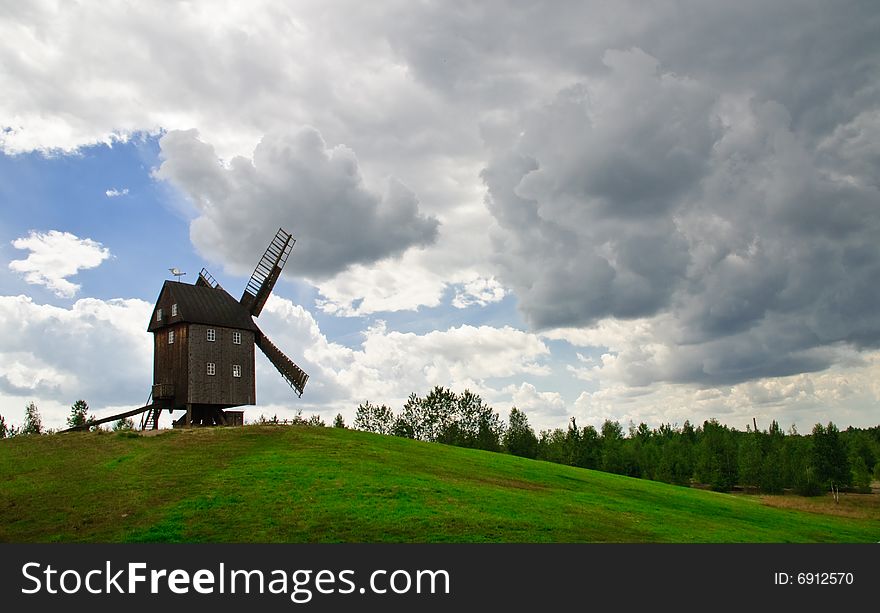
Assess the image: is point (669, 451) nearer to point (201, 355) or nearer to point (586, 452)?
point (586, 452)

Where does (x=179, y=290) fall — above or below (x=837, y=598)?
above

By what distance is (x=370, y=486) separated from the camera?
3203 centimetres

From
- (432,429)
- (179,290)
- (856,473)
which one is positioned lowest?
(856,473)

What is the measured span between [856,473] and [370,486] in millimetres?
106020

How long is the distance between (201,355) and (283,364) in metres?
9.96

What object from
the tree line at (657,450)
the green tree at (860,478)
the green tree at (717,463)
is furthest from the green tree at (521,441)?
the green tree at (860,478)

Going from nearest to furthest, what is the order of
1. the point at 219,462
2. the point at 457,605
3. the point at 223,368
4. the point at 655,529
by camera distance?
1. the point at 457,605
2. the point at 655,529
3. the point at 219,462
4. the point at 223,368

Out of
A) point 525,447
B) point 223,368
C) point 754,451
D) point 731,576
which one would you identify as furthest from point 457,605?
point 754,451

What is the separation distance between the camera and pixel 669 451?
400ft

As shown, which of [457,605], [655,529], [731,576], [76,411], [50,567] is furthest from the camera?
[76,411]

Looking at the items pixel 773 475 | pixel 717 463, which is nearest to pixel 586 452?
pixel 717 463

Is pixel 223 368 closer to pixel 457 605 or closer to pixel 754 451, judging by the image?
pixel 457 605

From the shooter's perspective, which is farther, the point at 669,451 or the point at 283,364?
the point at 669,451

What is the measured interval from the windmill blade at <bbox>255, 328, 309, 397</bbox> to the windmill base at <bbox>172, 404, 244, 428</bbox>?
20.9 feet
